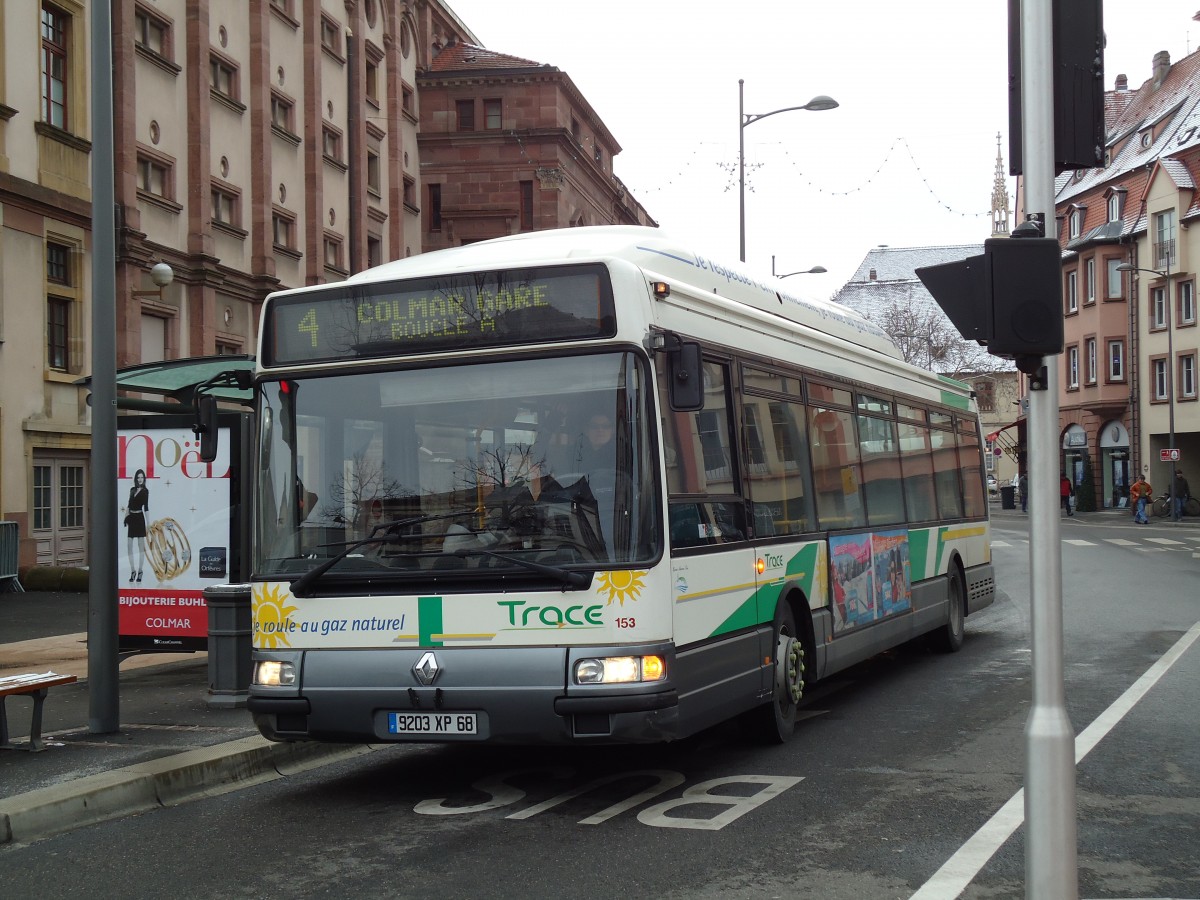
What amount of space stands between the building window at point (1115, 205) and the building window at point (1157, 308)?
4.43 m

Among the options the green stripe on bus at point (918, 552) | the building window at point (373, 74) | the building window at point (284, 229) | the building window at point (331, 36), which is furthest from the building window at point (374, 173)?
the green stripe on bus at point (918, 552)

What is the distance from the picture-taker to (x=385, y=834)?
7.11 meters

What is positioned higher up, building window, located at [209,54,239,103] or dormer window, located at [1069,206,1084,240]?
dormer window, located at [1069,206,1084,240]

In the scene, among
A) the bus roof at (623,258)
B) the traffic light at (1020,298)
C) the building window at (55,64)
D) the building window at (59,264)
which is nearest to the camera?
the traffic light at (1020,298)

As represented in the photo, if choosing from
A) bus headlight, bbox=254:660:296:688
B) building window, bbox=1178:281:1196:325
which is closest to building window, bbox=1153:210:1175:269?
building window, bbox=1178:281:1196:325

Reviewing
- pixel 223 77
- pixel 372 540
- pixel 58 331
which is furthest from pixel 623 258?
pixel 223 77

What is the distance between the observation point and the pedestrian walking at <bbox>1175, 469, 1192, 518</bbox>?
54.1m

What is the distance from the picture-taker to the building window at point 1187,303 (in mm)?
57469

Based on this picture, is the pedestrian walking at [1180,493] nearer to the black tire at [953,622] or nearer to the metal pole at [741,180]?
the metal pole at [741,180]

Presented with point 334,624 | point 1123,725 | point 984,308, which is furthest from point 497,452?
point 1123,725

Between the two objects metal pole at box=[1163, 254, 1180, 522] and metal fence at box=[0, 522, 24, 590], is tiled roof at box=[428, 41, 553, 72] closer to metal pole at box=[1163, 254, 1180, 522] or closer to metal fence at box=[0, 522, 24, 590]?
metal pole at box=[1163, 254, 1180, 522]

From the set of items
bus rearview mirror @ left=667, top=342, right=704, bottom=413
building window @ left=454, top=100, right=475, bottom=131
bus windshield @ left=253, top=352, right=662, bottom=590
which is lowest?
bus windshield @ left=253, top=352, right=662, bottom=590

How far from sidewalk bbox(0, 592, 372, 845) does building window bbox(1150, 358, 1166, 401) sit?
53.9 meters

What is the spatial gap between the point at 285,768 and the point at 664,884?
3.93 m
